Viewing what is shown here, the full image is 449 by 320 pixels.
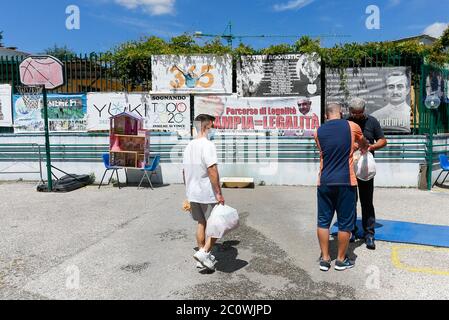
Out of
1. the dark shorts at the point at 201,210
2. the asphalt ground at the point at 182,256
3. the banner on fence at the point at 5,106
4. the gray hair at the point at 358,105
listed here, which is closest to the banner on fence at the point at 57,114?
the banner on fence at the point at 5,106

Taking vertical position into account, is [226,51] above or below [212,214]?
above

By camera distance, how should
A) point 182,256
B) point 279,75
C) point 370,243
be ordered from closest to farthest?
point 182,256, point 370,243, point 279,75

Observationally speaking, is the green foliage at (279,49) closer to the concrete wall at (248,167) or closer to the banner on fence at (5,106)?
the concrete wall at (248,167)

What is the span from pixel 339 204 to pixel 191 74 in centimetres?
680

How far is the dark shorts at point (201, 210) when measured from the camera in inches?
178

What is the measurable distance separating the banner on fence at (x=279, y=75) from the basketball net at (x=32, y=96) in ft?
17.4

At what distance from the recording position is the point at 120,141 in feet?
32.4

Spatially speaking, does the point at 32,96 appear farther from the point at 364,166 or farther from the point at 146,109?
the point at 364,166

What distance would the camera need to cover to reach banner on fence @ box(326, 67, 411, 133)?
9742 mm

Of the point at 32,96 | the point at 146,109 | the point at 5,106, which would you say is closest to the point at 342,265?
the point at 146,109

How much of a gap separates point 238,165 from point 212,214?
595cm

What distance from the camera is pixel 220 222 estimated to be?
14.0 ft
